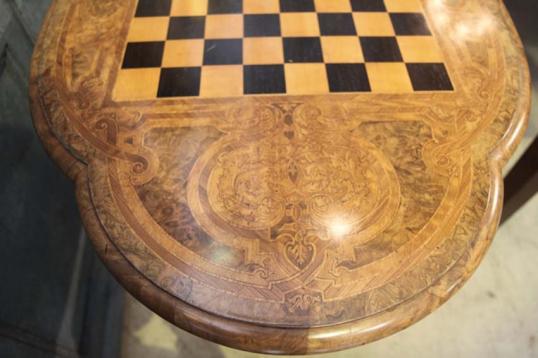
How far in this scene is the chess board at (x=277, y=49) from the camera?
1.13 m

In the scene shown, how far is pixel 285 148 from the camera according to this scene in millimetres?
1022

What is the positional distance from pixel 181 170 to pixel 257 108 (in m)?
0.27

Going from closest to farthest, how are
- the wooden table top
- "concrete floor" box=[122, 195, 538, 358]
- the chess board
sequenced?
the wooden table top < the chess board < "concrete floor" box=[122, 195, 538, 358]

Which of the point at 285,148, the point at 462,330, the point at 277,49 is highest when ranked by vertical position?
the point at 277,49

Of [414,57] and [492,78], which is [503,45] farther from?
[414,57]

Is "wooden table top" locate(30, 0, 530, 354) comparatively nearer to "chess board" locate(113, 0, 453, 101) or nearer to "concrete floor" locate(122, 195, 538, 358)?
"chess board" locate(113, 0, 453, 101)

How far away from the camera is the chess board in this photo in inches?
44.4

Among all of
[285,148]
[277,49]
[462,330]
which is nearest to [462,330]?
[462,330]

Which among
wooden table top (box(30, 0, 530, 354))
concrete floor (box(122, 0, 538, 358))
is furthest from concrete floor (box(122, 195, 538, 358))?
wooden table top (box(30, 0, 530, 354))

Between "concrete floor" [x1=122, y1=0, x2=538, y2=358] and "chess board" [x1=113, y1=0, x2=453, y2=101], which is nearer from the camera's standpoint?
"chess board" [x1=113, y1=0, x2=453, y2=101]

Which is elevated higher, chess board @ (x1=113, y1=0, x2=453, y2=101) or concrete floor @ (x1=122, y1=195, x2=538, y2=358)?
chess board @ (x1=113, y1=0, x2=453, y2=101)

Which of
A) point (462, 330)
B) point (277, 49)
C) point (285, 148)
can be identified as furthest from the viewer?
point (462, 330)

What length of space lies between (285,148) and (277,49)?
0.36 meters

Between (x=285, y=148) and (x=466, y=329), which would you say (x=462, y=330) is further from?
(x=285, y=148)
